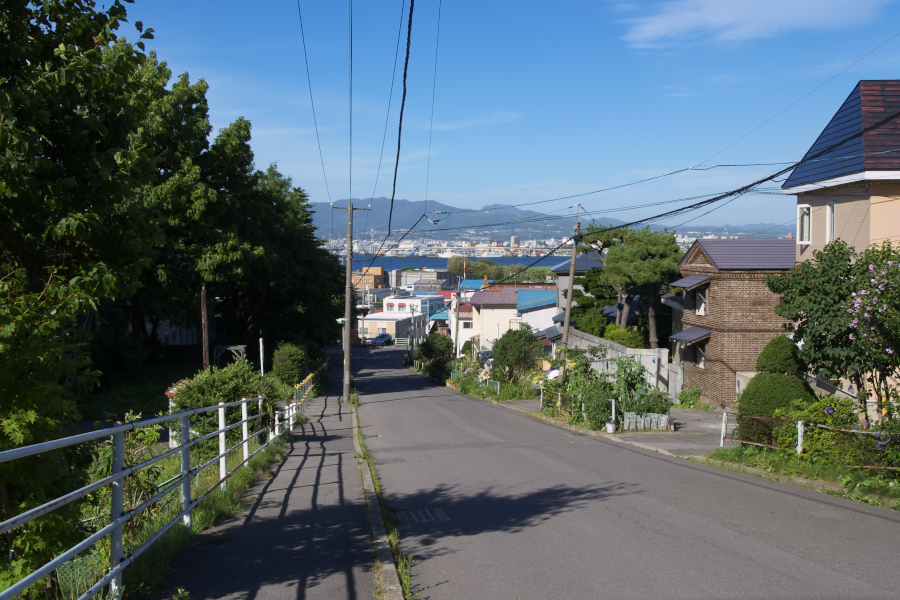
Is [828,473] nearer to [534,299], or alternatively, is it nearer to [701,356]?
[701,356]

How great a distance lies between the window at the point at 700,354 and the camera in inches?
1099

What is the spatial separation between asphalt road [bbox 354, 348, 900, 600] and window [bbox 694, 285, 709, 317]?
1420cm

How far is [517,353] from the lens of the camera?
35.2 m

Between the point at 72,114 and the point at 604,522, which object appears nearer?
the point at 72,114

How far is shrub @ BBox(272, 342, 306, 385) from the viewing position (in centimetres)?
3584

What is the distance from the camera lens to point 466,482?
11.0 metres

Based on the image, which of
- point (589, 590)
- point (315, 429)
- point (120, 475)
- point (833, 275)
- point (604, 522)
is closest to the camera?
point (120, 475)

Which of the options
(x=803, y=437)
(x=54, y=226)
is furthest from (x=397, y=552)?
(x=803, y=437)

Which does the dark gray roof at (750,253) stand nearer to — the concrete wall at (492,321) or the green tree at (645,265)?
the green tree at (645,265)

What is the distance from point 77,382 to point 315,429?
1590 centimetres

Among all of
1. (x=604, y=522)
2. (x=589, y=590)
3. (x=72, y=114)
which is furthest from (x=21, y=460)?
(x=604, y=522)

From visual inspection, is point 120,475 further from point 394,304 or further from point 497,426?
point 394,304

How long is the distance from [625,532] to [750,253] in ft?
72.8

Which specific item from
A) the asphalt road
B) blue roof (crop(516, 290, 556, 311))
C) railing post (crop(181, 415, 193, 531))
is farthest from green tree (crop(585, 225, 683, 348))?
railing post (crop(181, 415, 193, 531))
